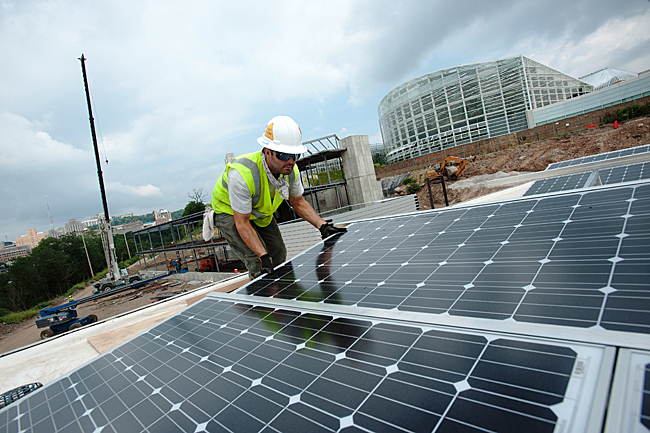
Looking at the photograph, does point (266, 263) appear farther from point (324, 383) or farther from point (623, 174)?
point (623, 174)

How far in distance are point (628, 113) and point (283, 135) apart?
51.0m

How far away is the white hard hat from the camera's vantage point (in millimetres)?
4664

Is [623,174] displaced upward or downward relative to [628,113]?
downward

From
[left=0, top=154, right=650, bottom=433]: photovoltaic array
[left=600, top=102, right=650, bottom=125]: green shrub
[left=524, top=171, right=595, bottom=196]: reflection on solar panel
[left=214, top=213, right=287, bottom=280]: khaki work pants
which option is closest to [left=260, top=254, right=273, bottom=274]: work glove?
[left=214, top=213, right=287, bottom=280]: khaki work pants

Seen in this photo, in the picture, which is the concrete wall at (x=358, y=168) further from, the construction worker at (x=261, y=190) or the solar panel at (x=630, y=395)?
the solar panel at (x=630, y=395)

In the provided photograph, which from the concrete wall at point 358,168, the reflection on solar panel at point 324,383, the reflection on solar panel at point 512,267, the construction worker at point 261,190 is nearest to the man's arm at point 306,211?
the construction worker at point 261,190

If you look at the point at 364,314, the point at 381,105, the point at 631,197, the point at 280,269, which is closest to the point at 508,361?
the point at 364,314

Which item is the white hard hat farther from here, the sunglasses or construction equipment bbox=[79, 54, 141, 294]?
construction equipment bbox=[79, 54, 141, 294]

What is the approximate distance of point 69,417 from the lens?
2.01 meters

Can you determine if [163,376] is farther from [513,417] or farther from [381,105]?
[381,105]

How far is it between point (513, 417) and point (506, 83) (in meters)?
80.3

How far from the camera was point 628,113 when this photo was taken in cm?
3734

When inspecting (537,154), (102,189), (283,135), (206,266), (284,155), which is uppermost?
(102,189)

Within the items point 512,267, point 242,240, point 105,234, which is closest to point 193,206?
point 105,234
